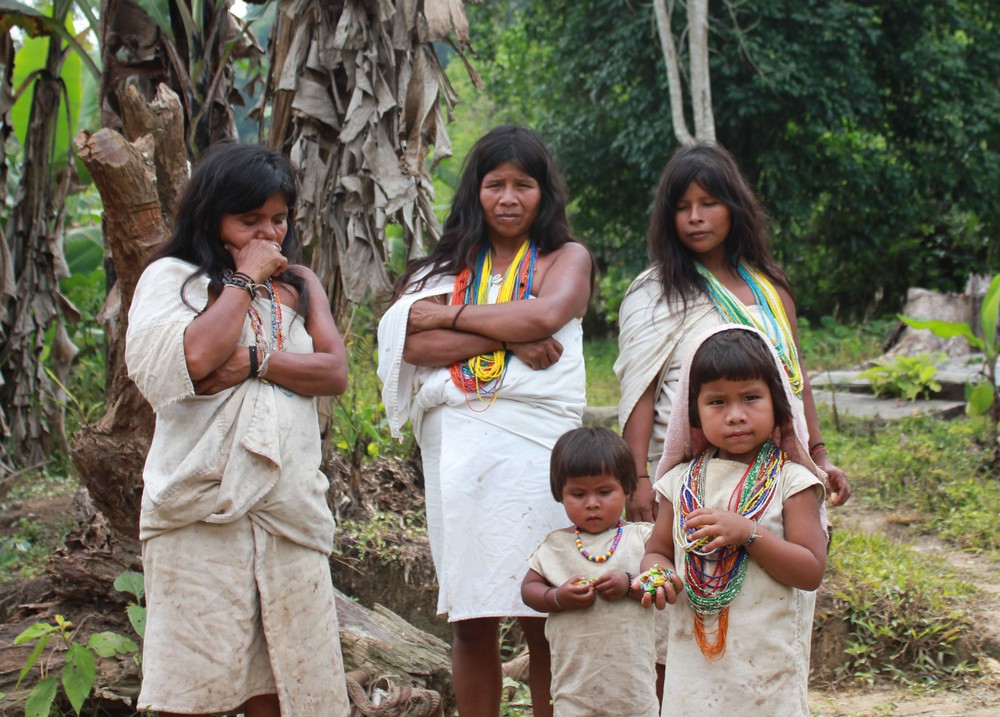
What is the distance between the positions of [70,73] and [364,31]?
369cm

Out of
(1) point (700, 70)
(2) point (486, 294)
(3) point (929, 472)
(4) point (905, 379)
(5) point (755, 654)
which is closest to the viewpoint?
(5) point (755, 654)

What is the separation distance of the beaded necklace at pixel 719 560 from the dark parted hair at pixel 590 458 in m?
0.37

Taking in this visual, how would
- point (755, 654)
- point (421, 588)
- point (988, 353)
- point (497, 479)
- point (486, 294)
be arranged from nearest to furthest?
point (755, 654), point (497, 479), point (486, 294), point (421, 588), point (988, 353)

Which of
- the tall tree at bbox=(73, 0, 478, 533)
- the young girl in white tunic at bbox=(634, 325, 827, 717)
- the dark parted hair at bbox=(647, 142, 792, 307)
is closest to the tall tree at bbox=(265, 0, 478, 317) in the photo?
the tall tree at bbox=(73, 0, 478, 533)

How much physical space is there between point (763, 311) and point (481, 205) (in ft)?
2.92

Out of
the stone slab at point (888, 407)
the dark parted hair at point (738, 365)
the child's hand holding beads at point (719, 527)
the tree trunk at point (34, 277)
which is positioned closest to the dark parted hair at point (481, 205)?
the dark parted hair at point (738, 365)

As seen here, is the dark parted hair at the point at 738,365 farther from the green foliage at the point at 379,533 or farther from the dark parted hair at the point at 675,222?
the green foliage at the point at 379,533

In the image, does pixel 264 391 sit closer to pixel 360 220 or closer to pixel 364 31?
pixel 360 220

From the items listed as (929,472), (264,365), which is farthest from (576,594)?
(929,472)

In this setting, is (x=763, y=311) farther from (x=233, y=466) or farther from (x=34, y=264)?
(x=34, y=264)

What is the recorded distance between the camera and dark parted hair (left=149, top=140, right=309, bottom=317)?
8.88ft

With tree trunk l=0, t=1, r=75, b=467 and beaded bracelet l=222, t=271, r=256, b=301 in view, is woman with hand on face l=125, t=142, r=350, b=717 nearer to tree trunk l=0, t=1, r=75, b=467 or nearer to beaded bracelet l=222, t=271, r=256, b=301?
beaded bracelet l=222, t=271, r=256, b=301

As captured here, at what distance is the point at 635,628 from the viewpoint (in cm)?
288

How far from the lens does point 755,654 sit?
2.45m
